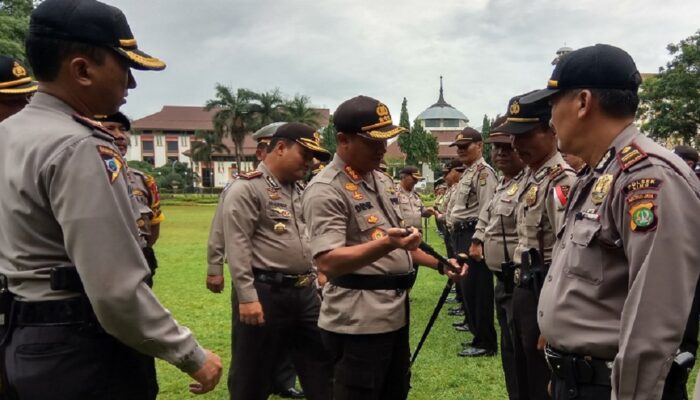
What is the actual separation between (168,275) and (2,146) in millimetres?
8967

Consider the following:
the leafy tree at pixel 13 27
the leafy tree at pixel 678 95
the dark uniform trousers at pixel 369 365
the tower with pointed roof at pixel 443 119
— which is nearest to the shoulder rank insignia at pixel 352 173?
the dark uniform trousers at pixel 369 365

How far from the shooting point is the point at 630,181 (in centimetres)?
175

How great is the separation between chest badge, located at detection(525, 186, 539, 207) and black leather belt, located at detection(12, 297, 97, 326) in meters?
2.91

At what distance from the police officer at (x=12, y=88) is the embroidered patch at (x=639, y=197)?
10.8ft

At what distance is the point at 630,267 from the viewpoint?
5.54ft

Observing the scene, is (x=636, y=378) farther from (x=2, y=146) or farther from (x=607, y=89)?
(x=2, y=146)

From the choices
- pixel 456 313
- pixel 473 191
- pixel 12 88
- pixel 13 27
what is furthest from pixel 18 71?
pixel 13 27

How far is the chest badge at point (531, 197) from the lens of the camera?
365 cm

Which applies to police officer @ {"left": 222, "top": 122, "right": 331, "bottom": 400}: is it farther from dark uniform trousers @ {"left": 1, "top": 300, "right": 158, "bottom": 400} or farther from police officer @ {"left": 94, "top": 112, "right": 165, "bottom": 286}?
dark uniform trousers @ {"left": 1, "top": 300, "right": 158, "bottom": 400}

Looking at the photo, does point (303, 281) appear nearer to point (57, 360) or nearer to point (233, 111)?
point (57, 360)

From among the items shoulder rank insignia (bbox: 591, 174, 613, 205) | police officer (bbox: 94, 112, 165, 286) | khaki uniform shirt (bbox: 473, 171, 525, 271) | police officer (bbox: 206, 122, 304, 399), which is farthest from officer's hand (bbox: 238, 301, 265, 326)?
shoulder rank insignia (bbox: 591, 174, 613, 205)

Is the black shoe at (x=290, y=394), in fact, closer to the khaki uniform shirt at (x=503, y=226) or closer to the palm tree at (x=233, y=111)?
the khaki uniform shirt at (x=503, y=226)

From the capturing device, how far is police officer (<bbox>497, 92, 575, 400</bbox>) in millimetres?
3332

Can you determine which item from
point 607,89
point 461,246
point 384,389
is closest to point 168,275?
point 461,246
